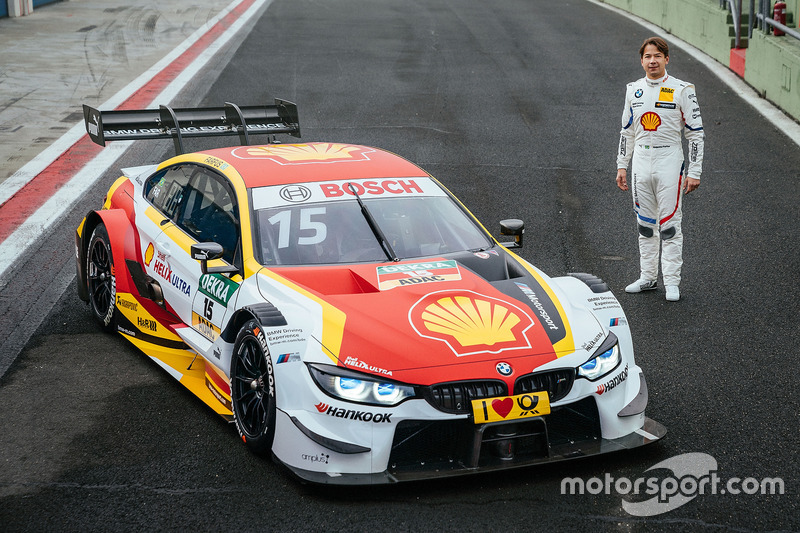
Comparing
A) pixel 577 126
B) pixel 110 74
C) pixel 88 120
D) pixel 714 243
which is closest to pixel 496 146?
pixel 577 126

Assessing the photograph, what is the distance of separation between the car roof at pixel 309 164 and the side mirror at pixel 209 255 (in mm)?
597

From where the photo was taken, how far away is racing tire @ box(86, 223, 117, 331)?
712 centimetres

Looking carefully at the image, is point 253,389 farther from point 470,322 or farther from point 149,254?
point 149,254

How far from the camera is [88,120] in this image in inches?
336

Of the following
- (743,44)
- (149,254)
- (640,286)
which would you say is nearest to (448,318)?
(149,254)

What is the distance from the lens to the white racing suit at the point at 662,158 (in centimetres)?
791

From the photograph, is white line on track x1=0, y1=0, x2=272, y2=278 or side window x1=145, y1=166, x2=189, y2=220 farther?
white line on track x1=0, y1=0, x2=272, y2=278

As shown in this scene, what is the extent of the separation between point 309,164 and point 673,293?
3.17 metres

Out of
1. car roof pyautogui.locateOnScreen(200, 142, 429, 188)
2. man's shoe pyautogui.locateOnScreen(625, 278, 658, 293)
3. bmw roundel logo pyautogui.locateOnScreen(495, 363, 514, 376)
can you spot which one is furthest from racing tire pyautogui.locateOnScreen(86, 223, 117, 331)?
man's shoe pyautogui.locateOnScreen(625, 278, 658, 293)

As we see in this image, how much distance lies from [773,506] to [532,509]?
112 cm

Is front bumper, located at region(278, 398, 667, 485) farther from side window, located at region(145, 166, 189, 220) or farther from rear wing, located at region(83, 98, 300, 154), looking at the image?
rear wing, located at region(83, 98, 300, 154)

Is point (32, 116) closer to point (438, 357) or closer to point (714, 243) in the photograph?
point (714, 243)

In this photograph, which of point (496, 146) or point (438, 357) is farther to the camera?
point (496, 146)

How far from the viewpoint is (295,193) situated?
6.22 metres
